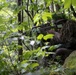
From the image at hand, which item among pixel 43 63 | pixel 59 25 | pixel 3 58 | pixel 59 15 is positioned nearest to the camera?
pixel 3 58

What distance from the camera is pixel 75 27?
5.80m

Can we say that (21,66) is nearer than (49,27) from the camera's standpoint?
Yes

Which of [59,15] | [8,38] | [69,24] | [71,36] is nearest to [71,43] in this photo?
[71,36]

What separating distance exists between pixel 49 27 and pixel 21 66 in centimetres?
488

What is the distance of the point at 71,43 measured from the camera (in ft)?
18.6

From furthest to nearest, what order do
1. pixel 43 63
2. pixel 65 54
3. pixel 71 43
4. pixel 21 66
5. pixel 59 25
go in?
pixel 59 25, pixel 71 43, pixel 65 54, pixel 43 63, pixel 21 66

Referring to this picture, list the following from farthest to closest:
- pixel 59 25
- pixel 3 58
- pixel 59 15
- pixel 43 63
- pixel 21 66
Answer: pixel 59 15, pixel 59 25, pixel 43 63, pixel 3 58, pixel 21 66

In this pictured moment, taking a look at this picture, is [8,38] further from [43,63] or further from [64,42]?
[64,42]

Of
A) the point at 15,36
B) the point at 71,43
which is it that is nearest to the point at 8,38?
the point at 15,36

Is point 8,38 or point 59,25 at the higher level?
point 8,38

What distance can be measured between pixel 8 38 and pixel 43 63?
6.02ft

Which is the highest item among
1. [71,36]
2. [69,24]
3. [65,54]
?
[69,24]

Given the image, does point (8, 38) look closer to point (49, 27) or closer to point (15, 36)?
point (15, 36)

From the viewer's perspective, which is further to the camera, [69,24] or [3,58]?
[69,24]
